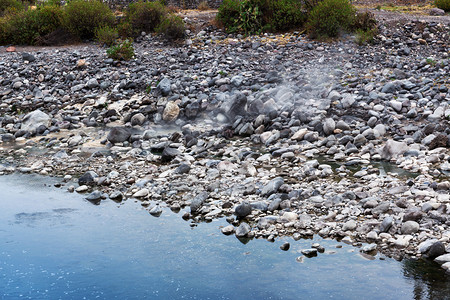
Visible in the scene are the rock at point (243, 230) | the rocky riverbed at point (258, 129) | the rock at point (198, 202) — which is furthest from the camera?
the rock at point (198, 202)

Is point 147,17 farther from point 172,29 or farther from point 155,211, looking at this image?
point 155,211

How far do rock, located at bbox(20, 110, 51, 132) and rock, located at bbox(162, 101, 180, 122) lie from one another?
8.83 feet

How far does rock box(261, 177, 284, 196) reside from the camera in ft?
23.3

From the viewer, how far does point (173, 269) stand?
5.65 m

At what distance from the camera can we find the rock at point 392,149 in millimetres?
8461

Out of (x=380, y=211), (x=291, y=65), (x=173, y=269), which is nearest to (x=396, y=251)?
(x=380, y=211)

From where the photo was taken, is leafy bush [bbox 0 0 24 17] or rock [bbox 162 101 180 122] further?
leafy bush [bbox 0 0 24 17]

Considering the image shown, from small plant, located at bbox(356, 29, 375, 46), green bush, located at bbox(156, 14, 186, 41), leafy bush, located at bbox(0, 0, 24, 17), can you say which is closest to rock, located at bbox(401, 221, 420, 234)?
small plant, located at bbox(356, 29, 375, 46)

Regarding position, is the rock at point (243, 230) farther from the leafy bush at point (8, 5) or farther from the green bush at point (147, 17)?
the leafy bush at point (8, 5)

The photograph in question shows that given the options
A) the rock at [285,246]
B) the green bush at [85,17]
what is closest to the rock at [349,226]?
the rock at [285,246]

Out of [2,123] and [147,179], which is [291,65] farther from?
[2,123]

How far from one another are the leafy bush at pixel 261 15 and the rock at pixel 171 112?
5.45 meters

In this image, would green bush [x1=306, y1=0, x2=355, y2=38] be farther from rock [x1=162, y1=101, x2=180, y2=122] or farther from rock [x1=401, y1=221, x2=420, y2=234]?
rock [x1=401, y1=221, x2=420, y2=234]

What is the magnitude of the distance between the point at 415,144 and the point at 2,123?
9102 mm
